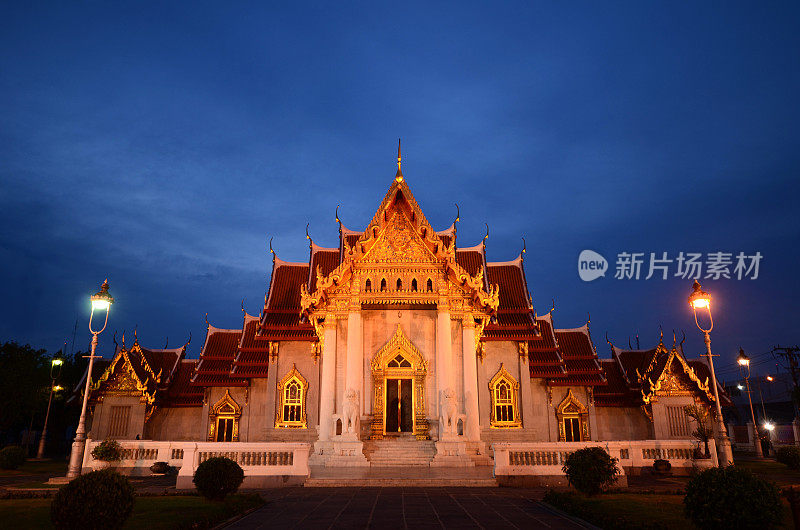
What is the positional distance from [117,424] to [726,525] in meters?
27.9

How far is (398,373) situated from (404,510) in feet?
39.4

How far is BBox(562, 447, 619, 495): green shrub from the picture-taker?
43.1ft

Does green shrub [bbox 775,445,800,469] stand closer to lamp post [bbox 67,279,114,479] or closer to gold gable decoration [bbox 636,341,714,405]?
gold gable decoration [bbox 636,341,714,405]

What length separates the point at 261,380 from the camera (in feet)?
93.1

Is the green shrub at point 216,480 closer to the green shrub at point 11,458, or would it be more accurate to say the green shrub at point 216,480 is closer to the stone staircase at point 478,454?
the stone staircase at point 478,454

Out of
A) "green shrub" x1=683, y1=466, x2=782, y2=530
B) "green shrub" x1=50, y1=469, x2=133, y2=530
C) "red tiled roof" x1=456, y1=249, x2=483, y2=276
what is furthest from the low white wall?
"red tiled roof" x1=456, y1=249, x2=483, y2=276

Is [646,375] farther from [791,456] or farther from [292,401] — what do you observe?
[292,401]

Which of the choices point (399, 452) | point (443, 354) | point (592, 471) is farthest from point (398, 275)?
point (592, 471)

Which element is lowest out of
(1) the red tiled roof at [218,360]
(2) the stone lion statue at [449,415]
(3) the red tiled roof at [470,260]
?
(2) the stone lion statue at [449,415]

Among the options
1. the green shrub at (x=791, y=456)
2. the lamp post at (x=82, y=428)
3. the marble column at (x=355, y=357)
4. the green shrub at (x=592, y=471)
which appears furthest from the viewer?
A: the marble column at (x=355, y=357)

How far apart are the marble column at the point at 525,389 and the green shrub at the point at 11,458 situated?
76.5 feet

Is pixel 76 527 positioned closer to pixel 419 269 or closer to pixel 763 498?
pixel 763 498

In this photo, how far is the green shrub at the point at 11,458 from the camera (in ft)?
78.7

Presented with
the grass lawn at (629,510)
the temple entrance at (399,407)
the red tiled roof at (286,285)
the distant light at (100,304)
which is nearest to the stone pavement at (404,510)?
the grass lawn at (629,510)
